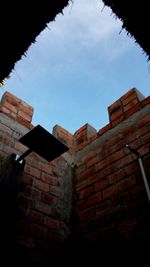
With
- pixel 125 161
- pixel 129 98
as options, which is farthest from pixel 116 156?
pixel 129 98

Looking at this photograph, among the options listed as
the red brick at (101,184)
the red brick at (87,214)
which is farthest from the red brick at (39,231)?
the red brick at (101,184)

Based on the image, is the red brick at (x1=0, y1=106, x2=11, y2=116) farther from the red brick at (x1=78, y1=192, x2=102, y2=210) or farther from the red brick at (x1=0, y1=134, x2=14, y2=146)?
the red brick at (x1=78, y1=192, x2=102, y2=210)

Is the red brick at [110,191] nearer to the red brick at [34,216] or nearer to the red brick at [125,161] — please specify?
the red brick at [125,161]

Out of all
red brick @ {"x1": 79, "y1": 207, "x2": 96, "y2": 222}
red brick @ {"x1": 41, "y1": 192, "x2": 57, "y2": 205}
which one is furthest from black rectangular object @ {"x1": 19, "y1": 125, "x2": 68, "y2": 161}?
red brick @ {"x1": 79, "y1": 207, "x2": 96, "y2": 222}

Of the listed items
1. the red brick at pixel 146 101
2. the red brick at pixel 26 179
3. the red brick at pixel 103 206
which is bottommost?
the red brick at pixel 103 206

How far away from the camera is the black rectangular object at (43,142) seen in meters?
1.94

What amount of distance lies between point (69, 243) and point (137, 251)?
82cm

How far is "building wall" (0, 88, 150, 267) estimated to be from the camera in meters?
2.02

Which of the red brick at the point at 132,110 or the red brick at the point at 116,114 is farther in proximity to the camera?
the red brick at the point at 116,114

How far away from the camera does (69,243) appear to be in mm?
2422

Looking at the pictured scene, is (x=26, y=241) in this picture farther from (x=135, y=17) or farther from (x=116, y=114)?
(x=135, y=17)

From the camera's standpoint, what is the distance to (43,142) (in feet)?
6.59

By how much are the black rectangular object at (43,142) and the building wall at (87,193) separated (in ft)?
0.81

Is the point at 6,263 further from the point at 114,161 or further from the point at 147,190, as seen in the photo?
the point at 114,161
